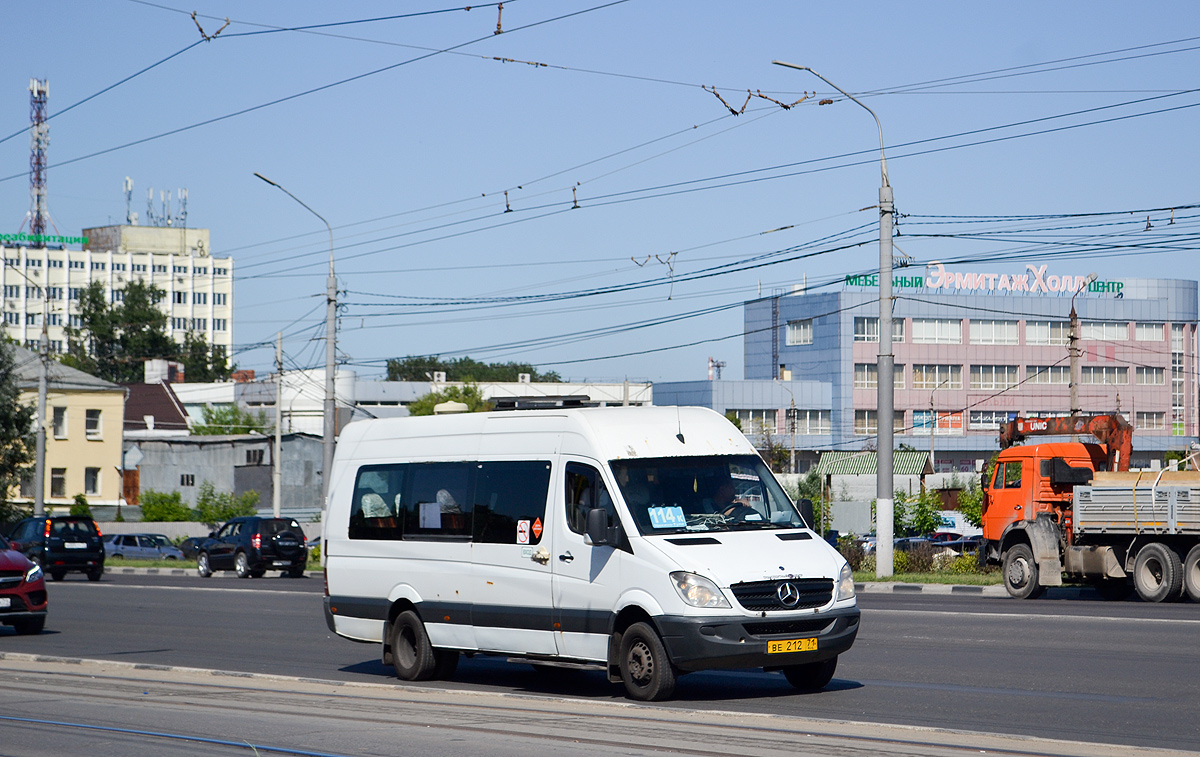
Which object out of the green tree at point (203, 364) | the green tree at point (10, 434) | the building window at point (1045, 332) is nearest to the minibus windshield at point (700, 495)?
the green tree at point (10, 434)

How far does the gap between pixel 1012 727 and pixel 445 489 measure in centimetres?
590

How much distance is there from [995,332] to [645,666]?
11240 cm

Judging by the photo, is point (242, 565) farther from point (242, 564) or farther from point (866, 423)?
point (866, 423)

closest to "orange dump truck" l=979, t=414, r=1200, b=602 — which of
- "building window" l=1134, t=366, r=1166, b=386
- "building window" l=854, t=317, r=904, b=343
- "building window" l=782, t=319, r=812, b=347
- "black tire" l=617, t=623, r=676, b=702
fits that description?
"black tire" l=617, t=623, r=676, b=702

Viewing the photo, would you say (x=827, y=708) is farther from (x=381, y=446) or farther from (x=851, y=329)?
(x=851, y=329)

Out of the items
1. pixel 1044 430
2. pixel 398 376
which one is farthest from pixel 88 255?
pixel 1044 430

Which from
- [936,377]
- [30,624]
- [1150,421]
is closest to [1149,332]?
[1150,421]

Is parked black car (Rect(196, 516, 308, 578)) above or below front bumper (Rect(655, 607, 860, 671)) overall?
below

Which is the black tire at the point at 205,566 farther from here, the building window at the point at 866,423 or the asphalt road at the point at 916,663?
the building window at the point at 866,423

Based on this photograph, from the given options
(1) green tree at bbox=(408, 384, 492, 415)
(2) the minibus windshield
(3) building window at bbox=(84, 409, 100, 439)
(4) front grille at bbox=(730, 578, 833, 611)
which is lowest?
(4) front grille at bbox=(730, 578, 833, 611)

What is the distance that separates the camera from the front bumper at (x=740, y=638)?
427 inches

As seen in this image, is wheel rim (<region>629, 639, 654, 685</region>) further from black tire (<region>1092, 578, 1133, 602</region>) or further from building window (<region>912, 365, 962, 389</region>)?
building window (<region>912, 365, 962, 389</region>)

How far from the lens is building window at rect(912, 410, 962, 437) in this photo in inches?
4628

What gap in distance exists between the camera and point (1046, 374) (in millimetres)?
119688
